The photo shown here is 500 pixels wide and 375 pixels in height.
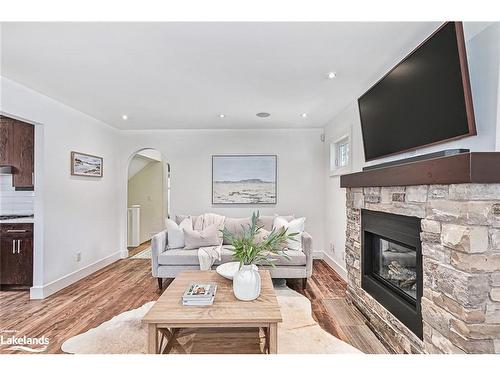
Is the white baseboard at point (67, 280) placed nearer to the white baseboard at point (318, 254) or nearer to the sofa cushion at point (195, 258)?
the sofa cushion at point (195, 258)

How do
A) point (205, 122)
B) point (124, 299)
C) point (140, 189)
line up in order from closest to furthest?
1. point (124, 299)
2. point (205, 122)
3. point (140, 189)

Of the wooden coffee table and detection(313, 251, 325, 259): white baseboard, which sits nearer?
the wooden coffee table

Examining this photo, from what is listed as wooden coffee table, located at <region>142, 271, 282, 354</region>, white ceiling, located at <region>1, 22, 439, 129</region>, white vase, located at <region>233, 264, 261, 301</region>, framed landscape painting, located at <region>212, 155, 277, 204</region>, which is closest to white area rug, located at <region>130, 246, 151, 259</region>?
framed landscape painting, located at <region>212, 155, 277, 204</region>

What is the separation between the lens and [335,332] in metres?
2.46

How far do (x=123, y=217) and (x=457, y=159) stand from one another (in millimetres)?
5098

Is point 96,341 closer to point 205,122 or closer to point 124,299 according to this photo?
point 124,299

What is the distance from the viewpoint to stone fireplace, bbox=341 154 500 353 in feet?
4.80

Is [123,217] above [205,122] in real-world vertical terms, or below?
below

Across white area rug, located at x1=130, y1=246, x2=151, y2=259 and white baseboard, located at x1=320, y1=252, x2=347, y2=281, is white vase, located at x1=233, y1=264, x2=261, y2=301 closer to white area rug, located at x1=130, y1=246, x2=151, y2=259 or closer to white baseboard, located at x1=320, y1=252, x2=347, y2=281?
white baseboard, located at x1=320, y1=252, x2=347, y2=281

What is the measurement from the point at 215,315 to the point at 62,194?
2918 millimetres

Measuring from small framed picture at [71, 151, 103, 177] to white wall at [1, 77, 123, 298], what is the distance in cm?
7

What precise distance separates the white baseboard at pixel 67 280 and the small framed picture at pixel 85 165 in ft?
4.36
